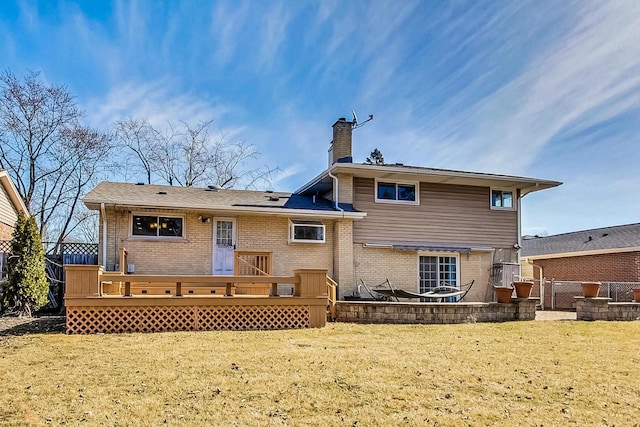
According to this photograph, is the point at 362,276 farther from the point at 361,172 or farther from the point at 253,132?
the point at 253,132

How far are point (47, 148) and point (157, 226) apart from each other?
46.1ft

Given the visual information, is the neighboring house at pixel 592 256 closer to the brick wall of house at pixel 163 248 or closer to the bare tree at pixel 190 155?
the brick wall of house at pixel 163 248

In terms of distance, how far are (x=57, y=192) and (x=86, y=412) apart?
22.9m

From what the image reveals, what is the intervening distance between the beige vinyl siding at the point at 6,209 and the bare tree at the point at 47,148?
4293 mm

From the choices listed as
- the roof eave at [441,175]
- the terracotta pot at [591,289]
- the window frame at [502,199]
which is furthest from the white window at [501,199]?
the terracotta pot at [591,289]

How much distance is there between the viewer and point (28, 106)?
21984 mm

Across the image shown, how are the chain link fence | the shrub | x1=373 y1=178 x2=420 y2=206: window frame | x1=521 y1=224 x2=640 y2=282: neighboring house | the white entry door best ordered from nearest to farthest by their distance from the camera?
1. the shrub
2. the white entry door
3. x1=373 y1=178 x2=420 y2=206: window frame
4. the chain link fence
5. x1=521 y1=224 x2=640 y2=282: neighboring house

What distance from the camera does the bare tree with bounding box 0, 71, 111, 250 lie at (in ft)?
71.8

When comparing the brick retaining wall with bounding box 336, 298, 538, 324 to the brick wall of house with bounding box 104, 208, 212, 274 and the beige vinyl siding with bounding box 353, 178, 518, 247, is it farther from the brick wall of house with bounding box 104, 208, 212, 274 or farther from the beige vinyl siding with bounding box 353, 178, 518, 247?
the brick wall of house with bounding box 104, 208, 212, 274

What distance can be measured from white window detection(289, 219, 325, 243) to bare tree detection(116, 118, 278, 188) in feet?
48.3

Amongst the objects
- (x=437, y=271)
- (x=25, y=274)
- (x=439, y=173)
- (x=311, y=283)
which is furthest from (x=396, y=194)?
(x=25, y=274)

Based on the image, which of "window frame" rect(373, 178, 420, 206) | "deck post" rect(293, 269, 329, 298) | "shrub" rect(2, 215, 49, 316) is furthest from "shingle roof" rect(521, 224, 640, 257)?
"shrub" rect(2, 215, 49, 316)

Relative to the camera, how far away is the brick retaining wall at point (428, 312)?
10.9 m

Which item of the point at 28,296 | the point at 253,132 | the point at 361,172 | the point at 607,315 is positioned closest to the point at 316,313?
the point at 361,172
